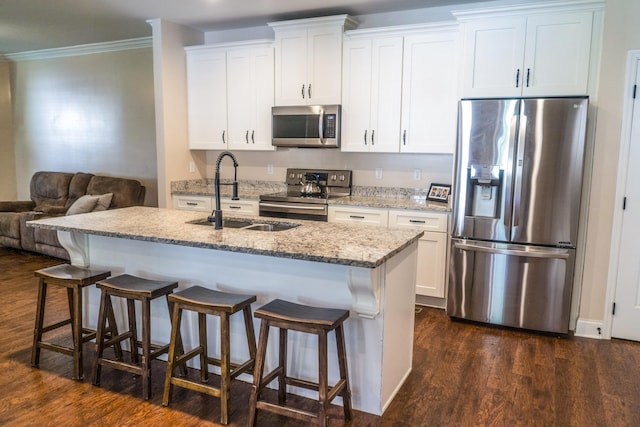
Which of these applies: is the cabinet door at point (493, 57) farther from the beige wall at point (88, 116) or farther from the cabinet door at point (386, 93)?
the beige wall at point (88, 116)

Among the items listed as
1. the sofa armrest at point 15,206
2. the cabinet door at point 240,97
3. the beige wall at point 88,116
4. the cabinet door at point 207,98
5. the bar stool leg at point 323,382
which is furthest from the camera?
the sofa armrest at point 15,206

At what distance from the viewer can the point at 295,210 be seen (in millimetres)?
4406

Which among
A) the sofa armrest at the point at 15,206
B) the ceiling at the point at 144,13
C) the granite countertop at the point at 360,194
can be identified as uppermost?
the ceiling at the point at 144,13

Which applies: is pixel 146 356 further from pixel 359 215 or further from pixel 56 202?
pixel 56 202

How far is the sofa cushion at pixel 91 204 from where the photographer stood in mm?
5191

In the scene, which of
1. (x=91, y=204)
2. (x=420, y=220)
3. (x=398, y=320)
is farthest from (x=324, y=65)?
(x=91, y=204)

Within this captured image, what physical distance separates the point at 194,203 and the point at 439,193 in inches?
97.6

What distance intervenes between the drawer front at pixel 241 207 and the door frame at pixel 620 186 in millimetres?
3006

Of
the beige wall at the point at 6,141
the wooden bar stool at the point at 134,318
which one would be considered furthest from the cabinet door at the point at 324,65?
the beige wall at the point at 6,141

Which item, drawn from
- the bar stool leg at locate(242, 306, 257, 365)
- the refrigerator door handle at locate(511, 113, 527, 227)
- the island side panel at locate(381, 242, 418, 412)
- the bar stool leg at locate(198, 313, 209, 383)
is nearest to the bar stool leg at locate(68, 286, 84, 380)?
the bar stool leg at locate(198, 313, 209, 383)

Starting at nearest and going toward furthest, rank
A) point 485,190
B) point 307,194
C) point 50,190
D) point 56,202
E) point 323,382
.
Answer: point 323,382 → point 485,190 → point 307,194 → point 56,202 → point 50,190

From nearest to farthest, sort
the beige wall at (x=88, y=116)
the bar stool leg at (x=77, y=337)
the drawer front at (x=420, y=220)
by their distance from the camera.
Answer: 1. the bar stool leg at (x=77, y=337)
2. the drawer front at (x=420, y=220)
3. the beige wall at (x=88, y=116)

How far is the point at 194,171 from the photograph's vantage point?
5371 mm

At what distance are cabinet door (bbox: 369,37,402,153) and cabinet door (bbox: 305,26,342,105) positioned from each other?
13.4 inches
